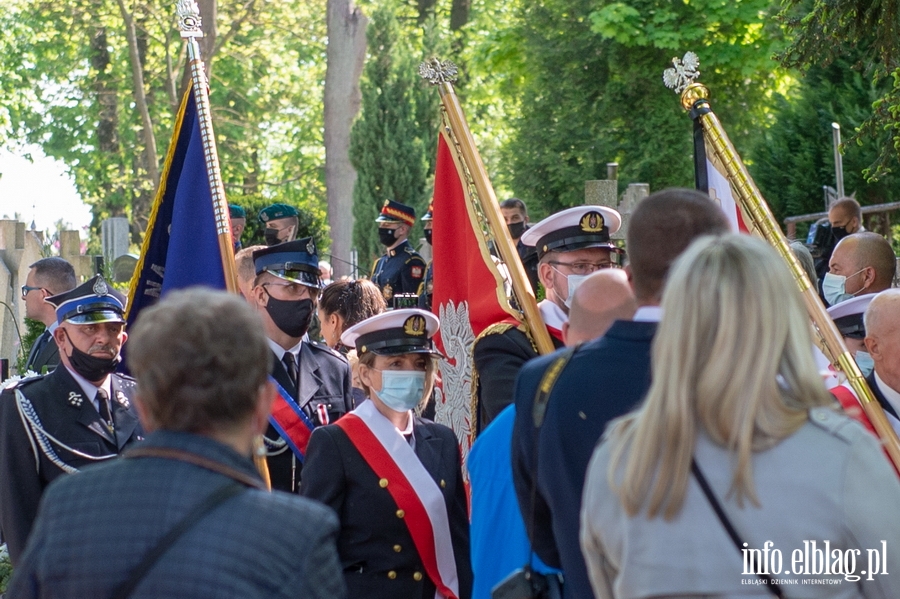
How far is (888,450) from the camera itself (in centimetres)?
430

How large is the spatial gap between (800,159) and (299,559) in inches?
689

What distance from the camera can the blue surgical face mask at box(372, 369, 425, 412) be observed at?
4.64 metres

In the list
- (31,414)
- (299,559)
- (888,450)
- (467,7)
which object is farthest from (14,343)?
(467,7)

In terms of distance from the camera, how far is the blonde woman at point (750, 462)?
2.29 m

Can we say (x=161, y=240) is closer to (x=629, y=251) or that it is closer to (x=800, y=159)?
(x=629, y=251)

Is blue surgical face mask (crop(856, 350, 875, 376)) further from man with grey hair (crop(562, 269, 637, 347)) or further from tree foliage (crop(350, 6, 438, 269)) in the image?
tree foliage (crop(350, 6, 438, 269))

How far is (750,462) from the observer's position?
2289 millimetres

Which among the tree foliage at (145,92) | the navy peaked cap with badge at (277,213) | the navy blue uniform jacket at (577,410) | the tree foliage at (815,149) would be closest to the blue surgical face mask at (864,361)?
the navy blue uniform jacket at (577,410)

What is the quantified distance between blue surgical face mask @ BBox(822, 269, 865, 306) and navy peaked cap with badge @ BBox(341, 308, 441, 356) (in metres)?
3.36

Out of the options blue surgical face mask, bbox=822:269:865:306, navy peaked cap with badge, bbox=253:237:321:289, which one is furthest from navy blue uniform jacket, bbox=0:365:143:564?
blue surgical face mask, bbox=822:269:865:306

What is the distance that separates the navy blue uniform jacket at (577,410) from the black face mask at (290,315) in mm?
2438

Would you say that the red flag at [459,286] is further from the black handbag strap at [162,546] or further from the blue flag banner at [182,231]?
the black handbag strap at [162,546]

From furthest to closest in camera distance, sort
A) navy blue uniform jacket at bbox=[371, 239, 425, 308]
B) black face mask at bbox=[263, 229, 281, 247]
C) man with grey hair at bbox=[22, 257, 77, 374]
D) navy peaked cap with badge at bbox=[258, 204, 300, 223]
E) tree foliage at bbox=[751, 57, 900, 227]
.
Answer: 1. tree foliage at bbox=[751, 57, 900, 227]
2. navy blue uniform jacket at bbox=[371, 239, 425, 308]
3. navy peaked cap with badge at bbox=[258, 204, 300, 223]
4. black face mask at bbox=[263, 229, 281, 247]
5. man with grey hair at bbox=[22, 257, 77, 374]

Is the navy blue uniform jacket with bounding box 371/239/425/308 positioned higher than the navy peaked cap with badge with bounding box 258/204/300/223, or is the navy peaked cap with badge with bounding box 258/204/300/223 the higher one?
the navy peaked cap with badge with bounding box 258/204/300/223
